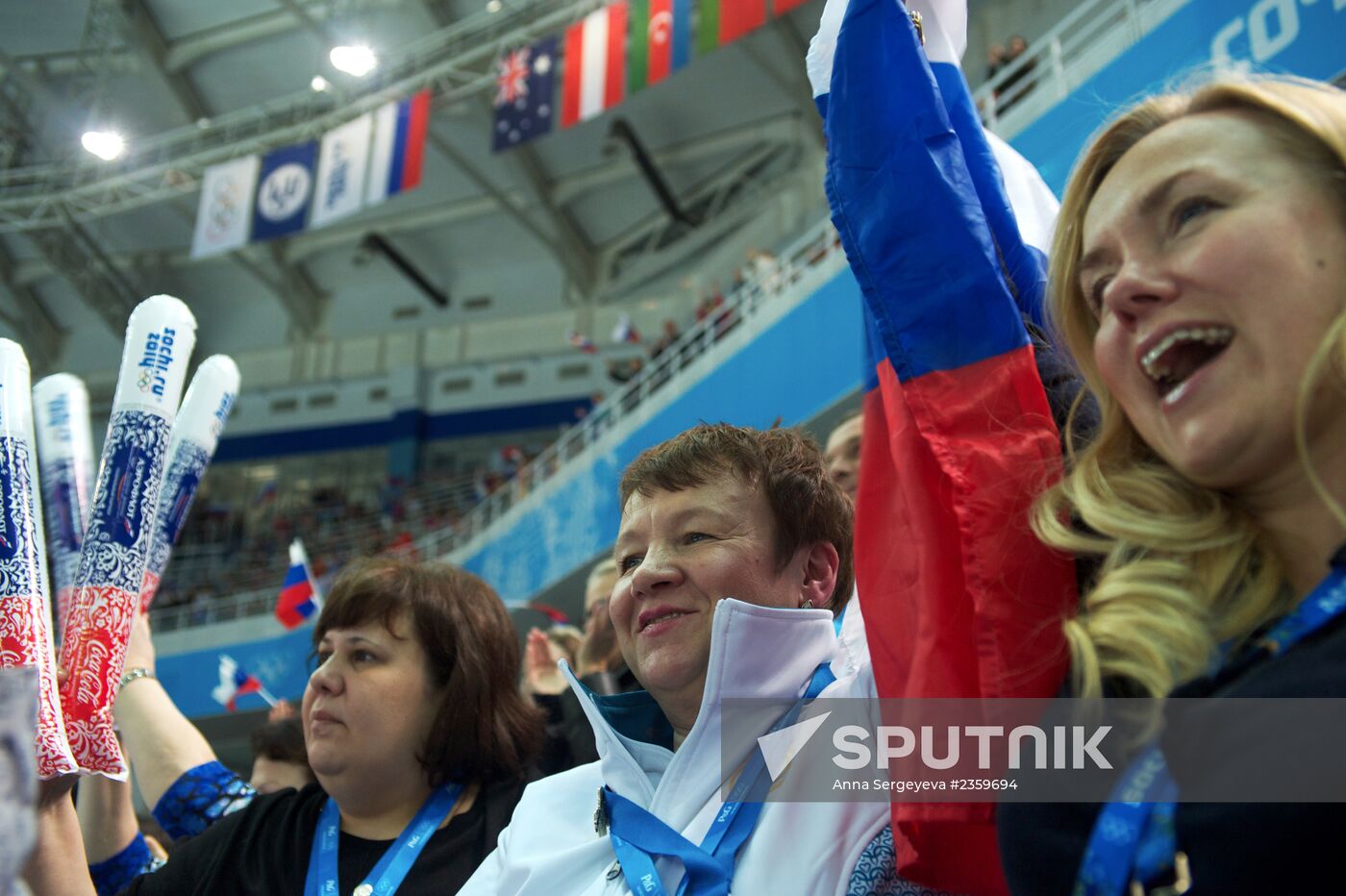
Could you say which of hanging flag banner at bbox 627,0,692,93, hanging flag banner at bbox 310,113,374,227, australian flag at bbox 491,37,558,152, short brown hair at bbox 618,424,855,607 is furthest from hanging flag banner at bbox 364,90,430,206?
short brown hair at bbox 618,424,855,607

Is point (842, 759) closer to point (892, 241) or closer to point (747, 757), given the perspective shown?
point (747, 757)

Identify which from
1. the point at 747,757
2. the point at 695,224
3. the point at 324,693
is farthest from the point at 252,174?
the point at 747,757

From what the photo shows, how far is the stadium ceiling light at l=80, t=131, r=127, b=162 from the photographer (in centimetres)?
1226

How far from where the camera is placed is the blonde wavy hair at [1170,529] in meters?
0.79

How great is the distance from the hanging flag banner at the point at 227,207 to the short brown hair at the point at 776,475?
9.69 metres

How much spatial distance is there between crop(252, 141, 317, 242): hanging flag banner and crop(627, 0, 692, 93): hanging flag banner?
362cm

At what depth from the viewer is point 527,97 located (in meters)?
8.85

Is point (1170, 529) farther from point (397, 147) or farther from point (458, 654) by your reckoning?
point (397, 147)

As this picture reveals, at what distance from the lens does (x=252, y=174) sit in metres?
10.4

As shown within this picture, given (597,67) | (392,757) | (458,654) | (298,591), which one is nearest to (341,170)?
(597,67)

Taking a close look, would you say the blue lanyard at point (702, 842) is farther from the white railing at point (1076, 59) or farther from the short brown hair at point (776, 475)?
the white railing at point (1076, 59)

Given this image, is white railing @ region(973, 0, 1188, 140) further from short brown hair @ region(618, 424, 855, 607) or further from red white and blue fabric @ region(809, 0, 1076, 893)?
red white and blue fabric @ region(809, 0, 1076, 893)

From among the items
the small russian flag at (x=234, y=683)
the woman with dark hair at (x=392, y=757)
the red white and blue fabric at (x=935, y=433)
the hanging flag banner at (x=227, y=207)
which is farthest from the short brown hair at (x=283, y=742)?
the hanging flag banner at (x=227, y=207)

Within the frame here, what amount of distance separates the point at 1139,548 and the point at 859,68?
0.49 metres
